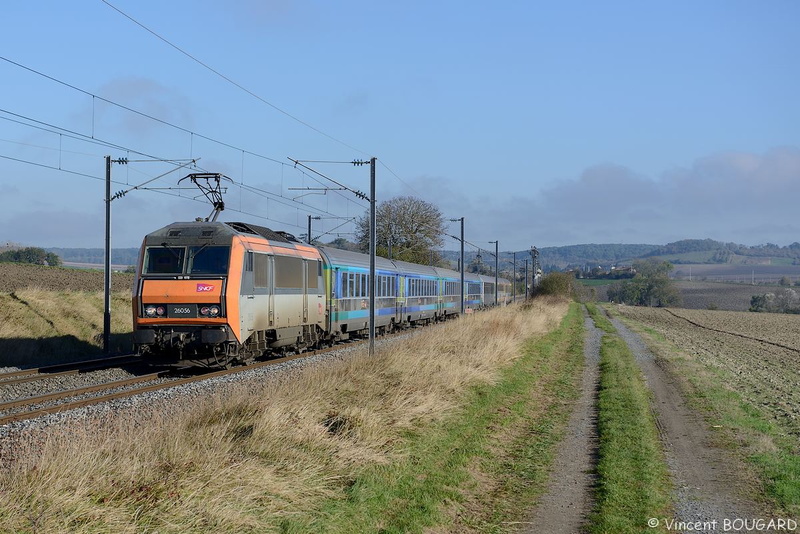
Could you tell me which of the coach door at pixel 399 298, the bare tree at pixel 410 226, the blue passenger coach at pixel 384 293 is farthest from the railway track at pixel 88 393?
the bare tree at pixel 410 226

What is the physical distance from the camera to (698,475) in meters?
8.94

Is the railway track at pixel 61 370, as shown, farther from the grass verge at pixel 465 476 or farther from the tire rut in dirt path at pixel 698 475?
the tire rut in dirt path at pixel 698 475

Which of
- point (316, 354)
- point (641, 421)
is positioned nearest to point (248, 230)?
point (316, 354)

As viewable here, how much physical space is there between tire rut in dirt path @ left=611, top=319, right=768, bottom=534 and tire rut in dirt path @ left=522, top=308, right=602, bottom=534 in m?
0.87

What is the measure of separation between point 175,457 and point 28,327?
853 inches

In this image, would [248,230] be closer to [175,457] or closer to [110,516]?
[175,457]

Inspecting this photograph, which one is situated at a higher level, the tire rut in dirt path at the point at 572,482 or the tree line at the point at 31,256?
the tree line at the point at 31,256

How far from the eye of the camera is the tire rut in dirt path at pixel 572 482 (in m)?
7.12

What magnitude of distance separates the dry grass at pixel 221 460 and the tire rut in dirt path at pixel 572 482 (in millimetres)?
1825

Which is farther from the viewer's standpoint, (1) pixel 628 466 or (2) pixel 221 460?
(1) pixel 628 466

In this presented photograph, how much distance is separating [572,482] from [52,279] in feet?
137

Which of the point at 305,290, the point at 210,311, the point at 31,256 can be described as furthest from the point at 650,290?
the point at 210,311

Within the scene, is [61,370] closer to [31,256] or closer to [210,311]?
[210,311]

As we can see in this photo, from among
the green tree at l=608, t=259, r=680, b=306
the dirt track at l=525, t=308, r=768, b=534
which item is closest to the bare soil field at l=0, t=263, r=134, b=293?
the dirt track at l=525, t=308, r=768, b=534
